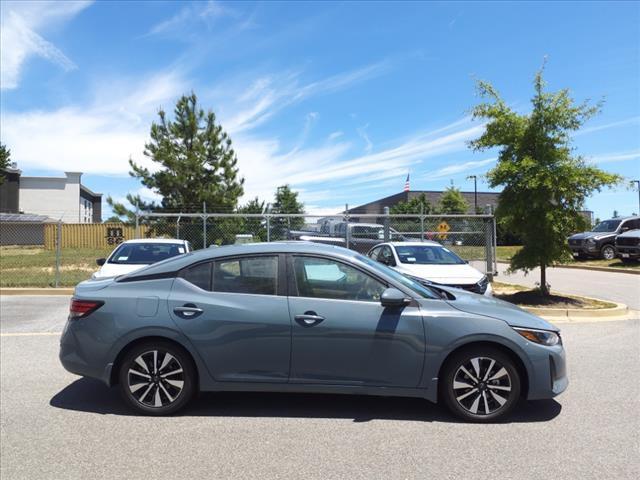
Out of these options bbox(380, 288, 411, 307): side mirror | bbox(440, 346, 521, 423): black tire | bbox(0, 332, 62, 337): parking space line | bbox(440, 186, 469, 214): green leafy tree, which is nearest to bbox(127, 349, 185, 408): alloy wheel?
bbox(380, 288, 411, 307): side mirror

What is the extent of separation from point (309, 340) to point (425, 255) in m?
7.20

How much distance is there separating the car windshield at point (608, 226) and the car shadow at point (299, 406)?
22.3 metres

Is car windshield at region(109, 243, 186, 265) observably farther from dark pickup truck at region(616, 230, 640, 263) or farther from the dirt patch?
dark pickup truck at region(616, 230, 640, 263)

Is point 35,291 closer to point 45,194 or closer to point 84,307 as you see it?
point 84,307

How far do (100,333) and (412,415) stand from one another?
9.45 ft

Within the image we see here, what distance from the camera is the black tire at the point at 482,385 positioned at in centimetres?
426

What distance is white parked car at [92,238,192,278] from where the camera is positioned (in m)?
9.96

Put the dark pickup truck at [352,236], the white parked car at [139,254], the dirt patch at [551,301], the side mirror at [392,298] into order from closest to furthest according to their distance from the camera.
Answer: the side mirror at [392,298], the white parked car at [139,254], the dirt patch at [551,301], the dark pickup truck at [352,236]

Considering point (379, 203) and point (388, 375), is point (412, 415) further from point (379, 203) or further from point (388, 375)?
point (379, 203)

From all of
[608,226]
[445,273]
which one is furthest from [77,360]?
[608,226]

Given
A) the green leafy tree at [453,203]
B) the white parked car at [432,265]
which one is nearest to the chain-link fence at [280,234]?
the white parked car at [432,265]

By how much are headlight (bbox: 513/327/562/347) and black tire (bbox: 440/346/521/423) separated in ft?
0.84

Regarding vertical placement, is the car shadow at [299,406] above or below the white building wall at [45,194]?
below

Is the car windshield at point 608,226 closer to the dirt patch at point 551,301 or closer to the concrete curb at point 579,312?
the dirt patch at point 551,301
